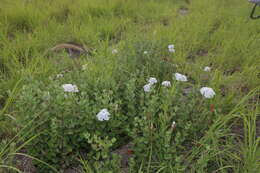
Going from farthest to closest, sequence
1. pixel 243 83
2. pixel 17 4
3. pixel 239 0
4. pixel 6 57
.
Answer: pixel 239 0 → pixel 17 4 → pixel 6 57 → pixel 243 83

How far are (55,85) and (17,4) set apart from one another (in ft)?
8.33

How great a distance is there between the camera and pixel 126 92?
131 centimetres

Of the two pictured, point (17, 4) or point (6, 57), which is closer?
point (6, 57)

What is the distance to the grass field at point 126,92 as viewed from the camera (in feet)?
3.51

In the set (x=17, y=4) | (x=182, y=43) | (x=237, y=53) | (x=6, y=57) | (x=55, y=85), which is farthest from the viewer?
(x=17, y=4)

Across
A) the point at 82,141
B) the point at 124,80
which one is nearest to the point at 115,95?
the point at 124,80

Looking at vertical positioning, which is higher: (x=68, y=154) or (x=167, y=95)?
(x=167, y=95)

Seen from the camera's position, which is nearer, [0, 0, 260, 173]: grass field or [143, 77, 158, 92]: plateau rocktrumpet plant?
[0, 0, 260, 173]: grass field

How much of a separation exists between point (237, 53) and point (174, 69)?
86 centimetres

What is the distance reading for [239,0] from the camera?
4184mm

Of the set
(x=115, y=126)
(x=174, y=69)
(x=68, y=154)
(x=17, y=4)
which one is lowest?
(x=68, y=154)

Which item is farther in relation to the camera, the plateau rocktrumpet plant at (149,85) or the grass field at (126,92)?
the plateau rocktrumpet plant at (149,85)

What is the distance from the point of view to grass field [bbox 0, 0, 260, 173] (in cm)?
107

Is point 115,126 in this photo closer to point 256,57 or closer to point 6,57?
point 6,57
